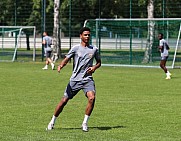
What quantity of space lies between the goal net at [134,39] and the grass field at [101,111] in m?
12.7

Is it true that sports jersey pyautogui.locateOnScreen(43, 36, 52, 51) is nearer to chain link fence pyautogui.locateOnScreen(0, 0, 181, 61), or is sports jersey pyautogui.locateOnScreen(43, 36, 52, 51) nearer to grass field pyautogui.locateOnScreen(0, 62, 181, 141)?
grass field pyautogui.locateOnScreen(0, 62, 181, 141)

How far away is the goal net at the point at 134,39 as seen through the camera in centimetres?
3838

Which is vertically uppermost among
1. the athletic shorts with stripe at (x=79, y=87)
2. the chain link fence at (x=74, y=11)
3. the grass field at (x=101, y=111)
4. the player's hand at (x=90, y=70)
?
the chain link fence at (x=74, y=11)

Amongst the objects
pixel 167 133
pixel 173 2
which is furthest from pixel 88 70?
pixel 173 2

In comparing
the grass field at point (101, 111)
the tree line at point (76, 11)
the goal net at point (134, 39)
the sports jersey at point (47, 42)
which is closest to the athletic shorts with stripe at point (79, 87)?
the grass field at point (101, 111)

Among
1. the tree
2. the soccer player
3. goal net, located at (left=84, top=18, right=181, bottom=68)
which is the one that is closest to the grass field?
the soccer player

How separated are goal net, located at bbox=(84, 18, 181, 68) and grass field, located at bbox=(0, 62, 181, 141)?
1274 cm

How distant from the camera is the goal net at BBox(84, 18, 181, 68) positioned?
1511 inches

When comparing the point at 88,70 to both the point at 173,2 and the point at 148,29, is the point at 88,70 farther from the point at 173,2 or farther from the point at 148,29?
the point at 173,2

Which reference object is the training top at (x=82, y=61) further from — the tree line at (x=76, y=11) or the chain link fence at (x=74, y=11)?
the tree line at (x=76, y=11)

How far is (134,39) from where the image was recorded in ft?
133

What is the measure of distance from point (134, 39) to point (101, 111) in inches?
1004

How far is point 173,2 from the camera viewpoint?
4216 centimetres

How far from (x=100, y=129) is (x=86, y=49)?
1.61 metres
